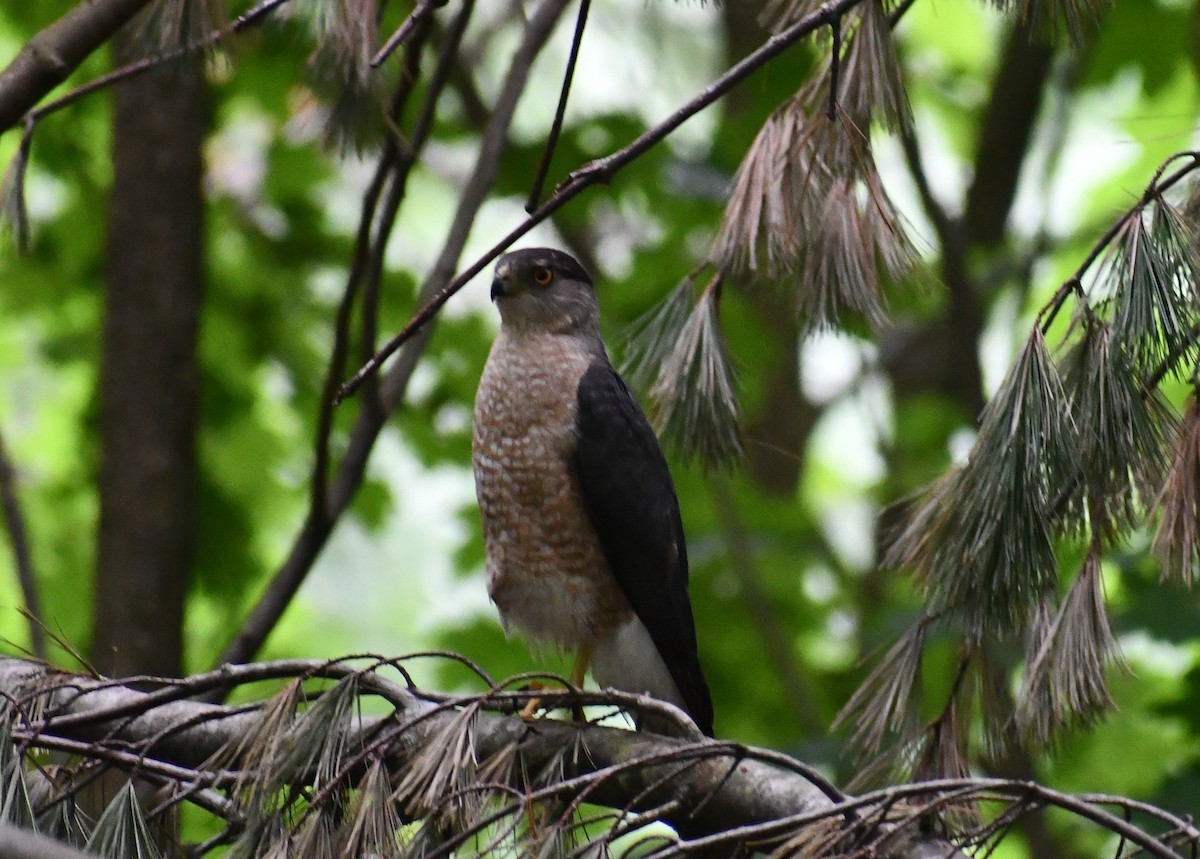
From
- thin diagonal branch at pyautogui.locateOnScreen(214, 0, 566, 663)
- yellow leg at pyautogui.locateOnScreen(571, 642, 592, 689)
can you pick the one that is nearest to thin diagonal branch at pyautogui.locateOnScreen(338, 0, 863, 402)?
yellow leg at pyautogui.locateOnScreen(571, 642, 592, 689)

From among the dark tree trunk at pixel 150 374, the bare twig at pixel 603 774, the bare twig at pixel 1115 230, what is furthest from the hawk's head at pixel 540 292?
the dark tree trunk at pixel 150 374

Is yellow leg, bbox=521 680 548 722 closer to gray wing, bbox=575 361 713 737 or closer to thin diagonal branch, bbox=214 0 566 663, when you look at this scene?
gray wing, bbox=575 361 713 737

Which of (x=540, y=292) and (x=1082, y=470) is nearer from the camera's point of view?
(x=1082, y=470)

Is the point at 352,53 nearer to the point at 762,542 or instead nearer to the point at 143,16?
the point at 143,16

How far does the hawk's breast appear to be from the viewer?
331cm

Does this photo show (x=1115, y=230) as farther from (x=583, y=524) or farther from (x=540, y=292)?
(x=540, y=292)

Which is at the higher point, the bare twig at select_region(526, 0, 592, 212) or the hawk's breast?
the bare twig at select_region(526, 0, 592, 212)

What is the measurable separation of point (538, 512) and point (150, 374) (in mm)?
2010

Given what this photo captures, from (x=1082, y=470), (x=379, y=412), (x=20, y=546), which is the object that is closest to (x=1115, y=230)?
(x=1082, y=470)

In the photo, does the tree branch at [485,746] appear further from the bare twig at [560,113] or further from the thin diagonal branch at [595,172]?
the bare twig at [560,113]

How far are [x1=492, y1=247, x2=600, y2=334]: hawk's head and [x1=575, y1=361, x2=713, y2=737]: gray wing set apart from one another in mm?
277

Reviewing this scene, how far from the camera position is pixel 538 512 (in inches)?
130

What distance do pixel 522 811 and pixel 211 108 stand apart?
3.72 meters

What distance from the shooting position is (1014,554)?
236 cm
